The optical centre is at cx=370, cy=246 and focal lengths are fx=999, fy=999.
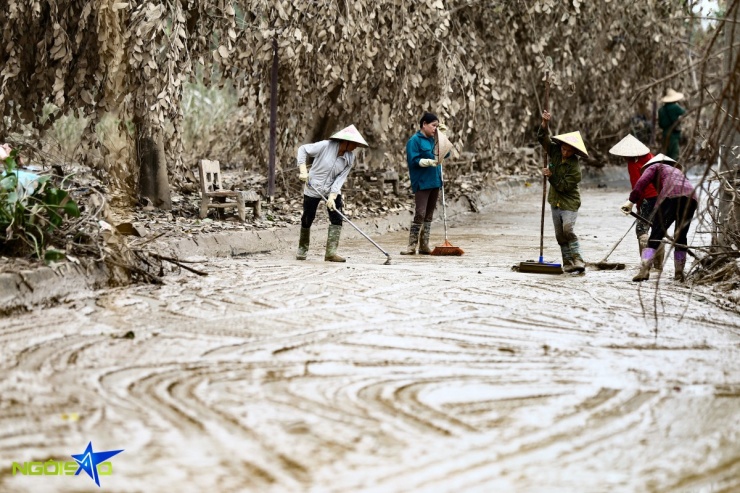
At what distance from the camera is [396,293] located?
738 cm

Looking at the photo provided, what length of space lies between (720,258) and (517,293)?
1.99 m

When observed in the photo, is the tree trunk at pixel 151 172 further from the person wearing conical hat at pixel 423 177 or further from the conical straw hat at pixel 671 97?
the conical straw hat at pixel 671 97

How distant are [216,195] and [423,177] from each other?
244 centimetres

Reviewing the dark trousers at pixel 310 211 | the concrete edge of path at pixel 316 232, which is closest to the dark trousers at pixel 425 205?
the dark trousers at pixel 310 211

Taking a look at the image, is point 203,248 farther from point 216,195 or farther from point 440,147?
point 440,147

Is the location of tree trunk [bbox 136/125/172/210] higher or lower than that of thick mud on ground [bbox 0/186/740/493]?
higher

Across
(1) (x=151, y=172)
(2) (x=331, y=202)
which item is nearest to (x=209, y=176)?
(1) (x=151, y=172)

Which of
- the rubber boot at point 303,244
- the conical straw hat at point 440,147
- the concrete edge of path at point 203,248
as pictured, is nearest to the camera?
the concrete edge of path at point 203,248

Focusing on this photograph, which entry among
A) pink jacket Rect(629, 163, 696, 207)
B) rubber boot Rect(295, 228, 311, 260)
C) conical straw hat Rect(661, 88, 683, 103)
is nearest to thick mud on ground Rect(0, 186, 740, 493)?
pink jacket Rect(629, 163, 696, 207)

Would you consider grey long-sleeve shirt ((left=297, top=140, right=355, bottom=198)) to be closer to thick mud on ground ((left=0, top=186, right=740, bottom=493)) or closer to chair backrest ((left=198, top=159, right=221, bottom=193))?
chair backrest ((left=198, top=159, right=221, bottom=193))

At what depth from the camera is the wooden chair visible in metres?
11.7

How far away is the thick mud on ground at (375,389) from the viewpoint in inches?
138

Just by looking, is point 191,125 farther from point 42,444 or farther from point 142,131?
point 42,444

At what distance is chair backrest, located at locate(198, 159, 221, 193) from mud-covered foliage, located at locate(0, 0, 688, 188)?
0.36 metres
